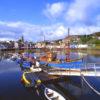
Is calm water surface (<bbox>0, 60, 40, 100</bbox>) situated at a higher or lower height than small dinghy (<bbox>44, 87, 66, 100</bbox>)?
lower

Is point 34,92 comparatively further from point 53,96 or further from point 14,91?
point 53,96

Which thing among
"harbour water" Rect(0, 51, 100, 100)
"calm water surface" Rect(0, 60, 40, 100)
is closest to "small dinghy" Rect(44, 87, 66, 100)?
"harbour water" Rect(0, 51, 100, 100)

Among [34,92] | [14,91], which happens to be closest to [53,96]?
[34,92]

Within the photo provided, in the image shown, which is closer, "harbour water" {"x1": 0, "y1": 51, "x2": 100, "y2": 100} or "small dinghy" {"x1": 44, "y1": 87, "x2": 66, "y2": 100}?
"small dinghy" {"x1": 44, "y1": 87, "x2": 66, "y2": 100}

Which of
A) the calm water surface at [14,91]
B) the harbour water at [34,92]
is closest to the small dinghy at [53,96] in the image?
the harbour water at [34,92]

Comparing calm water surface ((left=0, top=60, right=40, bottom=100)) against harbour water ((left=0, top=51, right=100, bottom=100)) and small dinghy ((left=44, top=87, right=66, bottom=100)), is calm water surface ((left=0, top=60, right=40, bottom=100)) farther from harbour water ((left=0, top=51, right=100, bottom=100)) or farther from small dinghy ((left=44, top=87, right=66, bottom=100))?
small dinghy ((left=44, top=87, right=66, bottom=100))

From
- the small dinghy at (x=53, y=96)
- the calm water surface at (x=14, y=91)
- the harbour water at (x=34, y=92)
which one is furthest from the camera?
the calm water surface at (x=14, y=91)

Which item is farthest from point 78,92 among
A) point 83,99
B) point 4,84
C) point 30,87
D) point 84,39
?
point 84,39

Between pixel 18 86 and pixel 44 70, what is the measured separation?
24.8 feet

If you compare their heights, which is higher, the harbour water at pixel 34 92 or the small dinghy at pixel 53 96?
the small dinghy at pixel 53 96

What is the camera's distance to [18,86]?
45.8 metres

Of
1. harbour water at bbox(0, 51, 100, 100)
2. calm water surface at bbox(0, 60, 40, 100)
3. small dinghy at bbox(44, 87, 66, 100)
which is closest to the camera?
small dinghy at bbox(44, 87, 66, 100)

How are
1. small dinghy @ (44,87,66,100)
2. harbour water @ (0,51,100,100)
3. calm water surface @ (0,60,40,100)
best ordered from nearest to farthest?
small dinghy @ (44,87,66,100) < harbour water @ (0,51,100,100) < calm water surface @ (0,60,40,100)

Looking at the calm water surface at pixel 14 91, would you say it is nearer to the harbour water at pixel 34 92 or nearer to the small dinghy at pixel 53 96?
the harbour water at pixel 34 92
